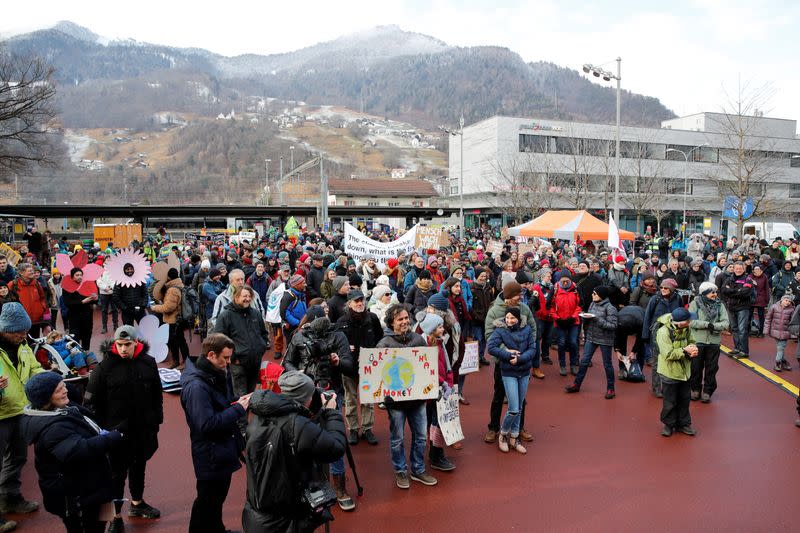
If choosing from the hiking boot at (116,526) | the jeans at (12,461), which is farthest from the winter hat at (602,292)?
the jeans at (12,461)

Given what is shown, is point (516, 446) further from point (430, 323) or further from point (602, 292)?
point (602, 292)

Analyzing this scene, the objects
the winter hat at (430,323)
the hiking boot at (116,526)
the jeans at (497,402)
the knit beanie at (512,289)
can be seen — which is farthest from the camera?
the knit beanie at (512,289)

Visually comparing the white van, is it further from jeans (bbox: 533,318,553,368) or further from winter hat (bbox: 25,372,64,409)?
winter hat (bbox: 25,372,64,409)

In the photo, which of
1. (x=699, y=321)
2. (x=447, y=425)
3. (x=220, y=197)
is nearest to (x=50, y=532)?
(x=447, y=425)

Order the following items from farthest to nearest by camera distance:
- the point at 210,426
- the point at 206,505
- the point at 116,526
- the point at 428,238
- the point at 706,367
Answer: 1. the point at 428,238
2. the point at 706,367
3. the point at 116,526
4. the point at 206,505
5. the point at 210,426

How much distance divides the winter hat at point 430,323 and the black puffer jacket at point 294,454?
8.47 ft

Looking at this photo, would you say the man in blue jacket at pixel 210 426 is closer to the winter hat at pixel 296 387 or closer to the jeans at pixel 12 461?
the winter hat at pixel 296 387

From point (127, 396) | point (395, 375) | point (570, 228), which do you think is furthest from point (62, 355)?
point (570, 228)

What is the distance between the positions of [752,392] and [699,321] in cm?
193

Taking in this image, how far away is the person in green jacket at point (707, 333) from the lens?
7798mm

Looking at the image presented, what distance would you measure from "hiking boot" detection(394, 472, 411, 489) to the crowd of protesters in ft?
0.04

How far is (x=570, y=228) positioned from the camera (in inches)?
650

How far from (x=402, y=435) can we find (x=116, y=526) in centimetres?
258

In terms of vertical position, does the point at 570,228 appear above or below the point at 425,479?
above
